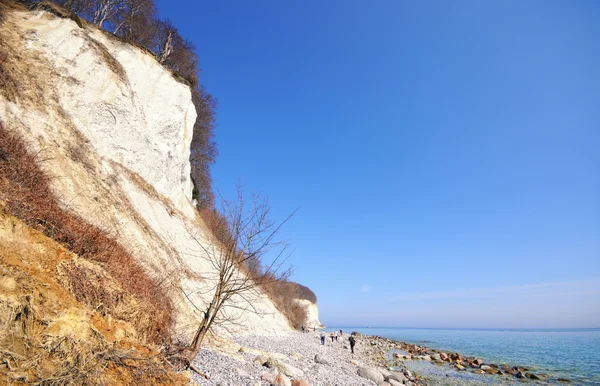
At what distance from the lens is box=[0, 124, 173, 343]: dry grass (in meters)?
6.42

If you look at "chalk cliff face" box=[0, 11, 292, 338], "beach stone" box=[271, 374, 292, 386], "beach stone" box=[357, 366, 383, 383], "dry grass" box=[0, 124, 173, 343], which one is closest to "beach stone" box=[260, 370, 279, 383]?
"beach stone" box=[271, 374, 292, 386]

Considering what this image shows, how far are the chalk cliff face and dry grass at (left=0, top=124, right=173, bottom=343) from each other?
63.9 inches

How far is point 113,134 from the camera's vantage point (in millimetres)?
16250

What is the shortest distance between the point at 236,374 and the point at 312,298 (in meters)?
74.3

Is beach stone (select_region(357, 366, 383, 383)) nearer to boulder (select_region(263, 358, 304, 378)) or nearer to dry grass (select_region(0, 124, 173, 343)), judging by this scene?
boulder (select_region(263, 358, 304, 378))

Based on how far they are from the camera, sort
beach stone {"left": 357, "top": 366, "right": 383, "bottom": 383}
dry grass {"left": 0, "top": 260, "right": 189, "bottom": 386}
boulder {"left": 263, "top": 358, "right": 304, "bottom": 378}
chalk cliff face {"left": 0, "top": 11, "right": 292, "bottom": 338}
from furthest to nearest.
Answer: beach stone {"left": 357, "top": 366, "right": 383, "bottom": 383}
chalk cliff face {"left": 0, "top": 11, "right": 292, "bottom": 338}
boulder {"left": 263, "top": 358, "right": 304, "bottom": 378}
dry grass {"left": 0, "top": 260, "right": 189, "bottom": 386}

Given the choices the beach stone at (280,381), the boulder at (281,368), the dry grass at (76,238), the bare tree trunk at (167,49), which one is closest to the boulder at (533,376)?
the boulder at (281,368)

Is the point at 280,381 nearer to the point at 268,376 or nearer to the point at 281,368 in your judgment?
the point at 268,376

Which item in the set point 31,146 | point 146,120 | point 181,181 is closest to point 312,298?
point 181,181

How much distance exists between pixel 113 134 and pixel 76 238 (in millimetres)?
10865

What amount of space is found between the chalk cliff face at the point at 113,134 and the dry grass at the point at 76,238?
1.62 m

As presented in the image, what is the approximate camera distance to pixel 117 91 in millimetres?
16984

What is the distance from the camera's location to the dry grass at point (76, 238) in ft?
21.1

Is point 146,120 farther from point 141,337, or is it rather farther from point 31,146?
point 141,337
